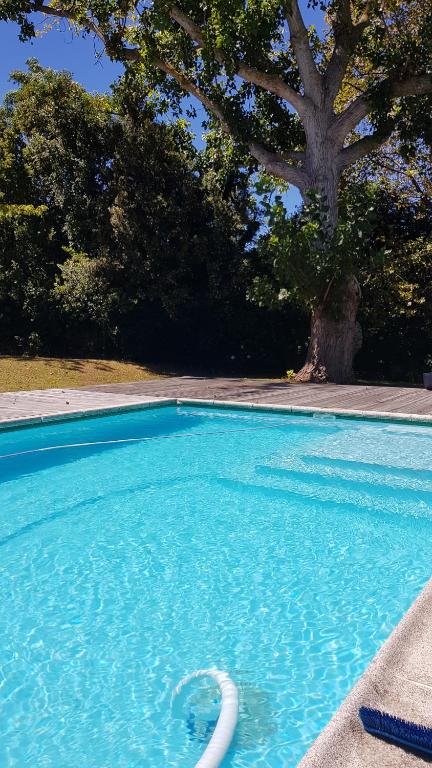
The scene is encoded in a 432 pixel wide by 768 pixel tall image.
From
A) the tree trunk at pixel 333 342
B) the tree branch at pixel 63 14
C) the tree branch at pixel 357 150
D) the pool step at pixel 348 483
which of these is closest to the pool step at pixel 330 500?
the pool step at pixel 348 483

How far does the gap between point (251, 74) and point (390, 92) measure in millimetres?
3101

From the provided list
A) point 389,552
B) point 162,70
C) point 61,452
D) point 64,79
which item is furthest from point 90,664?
point 64,79

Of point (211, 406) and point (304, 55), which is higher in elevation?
point (304, 55)

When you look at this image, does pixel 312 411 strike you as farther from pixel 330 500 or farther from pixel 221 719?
pixel 221 719

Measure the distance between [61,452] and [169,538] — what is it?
3496mm

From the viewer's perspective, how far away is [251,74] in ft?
47.0

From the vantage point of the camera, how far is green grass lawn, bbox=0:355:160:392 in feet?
46.0

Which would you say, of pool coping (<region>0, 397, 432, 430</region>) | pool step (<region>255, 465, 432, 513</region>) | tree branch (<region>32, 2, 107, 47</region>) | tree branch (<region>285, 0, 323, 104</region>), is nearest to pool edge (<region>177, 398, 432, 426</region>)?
pool coping (<region>0, 397, 432, 430</region>)

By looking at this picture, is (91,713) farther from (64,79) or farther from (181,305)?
(64,79)

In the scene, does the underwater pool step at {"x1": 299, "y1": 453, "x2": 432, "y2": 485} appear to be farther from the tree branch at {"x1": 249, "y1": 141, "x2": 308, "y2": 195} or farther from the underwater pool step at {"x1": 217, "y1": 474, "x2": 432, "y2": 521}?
the tree branch at {"x1": 249, "y1": 141, "x2": 308, "y2": 195}

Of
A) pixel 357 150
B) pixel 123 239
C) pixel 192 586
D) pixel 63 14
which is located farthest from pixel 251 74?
pixel 192 586

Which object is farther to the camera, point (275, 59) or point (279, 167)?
point (275, 59)

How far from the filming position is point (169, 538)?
17.6 ft

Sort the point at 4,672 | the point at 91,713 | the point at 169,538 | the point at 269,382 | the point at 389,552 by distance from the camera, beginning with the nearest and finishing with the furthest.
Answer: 1. the point at 91,713
2. the point at 4,672
3. the point at 389,552
4. the point at 169,538
5. the point at 269,382
